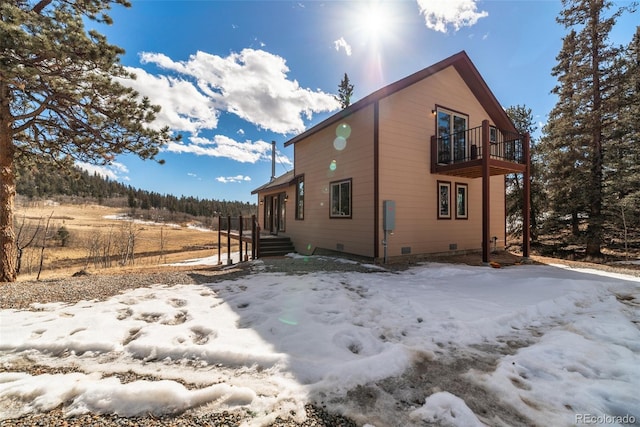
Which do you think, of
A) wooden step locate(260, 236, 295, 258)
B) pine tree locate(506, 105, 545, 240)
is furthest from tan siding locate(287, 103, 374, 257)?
pine tree locate(506, 105, 545, 240)

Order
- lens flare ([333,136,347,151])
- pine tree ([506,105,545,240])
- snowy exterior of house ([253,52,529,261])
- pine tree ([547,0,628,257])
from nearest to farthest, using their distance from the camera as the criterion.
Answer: snowy exterior of house ([253,52,529,261])
lens flare ([333,136,347,151])
pine tree ([547,0,628,257])
pine tree ([506,105,545,240])

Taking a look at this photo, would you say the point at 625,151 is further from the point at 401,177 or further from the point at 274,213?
the point at 274,213

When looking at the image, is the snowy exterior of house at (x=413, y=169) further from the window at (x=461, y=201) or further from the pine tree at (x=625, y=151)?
the pine tree at (x=625, y=151)

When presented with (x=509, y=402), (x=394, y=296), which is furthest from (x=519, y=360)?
(x=394, y=296)

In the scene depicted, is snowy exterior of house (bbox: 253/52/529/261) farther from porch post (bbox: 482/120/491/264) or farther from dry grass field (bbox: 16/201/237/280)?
dry grass field (bbox: 16/201/237/280)

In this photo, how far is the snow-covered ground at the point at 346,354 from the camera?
1.89 metres

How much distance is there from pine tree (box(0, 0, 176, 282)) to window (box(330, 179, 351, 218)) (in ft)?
18.2

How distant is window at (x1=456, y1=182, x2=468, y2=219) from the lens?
32.0ft

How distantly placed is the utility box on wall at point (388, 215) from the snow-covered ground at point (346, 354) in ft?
11.1

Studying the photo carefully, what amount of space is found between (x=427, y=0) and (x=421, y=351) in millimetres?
11467

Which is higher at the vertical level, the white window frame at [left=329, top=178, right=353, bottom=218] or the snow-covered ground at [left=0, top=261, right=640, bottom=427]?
the white window frame at [left=329, top=178, right=353, bottom=218]

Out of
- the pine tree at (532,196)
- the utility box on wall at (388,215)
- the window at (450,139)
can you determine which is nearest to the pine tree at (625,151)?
the pine tree at (532,196)

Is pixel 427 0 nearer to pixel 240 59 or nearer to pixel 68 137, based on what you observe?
pixel 240 59

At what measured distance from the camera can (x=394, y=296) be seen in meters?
4.50
